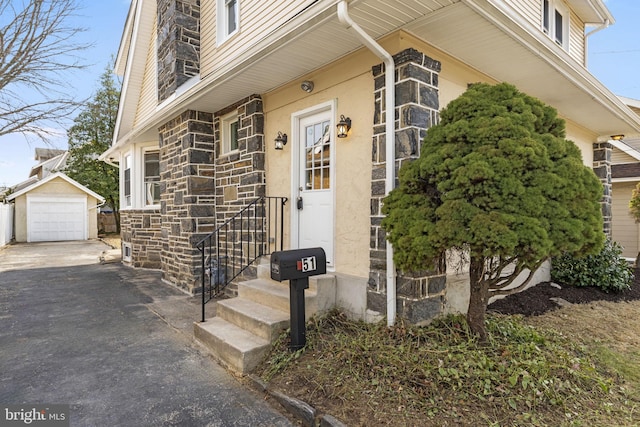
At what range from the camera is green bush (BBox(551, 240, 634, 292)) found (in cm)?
607

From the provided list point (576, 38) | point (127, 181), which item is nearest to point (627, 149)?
point (576, 38)

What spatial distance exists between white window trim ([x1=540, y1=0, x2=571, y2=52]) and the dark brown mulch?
4.62 m

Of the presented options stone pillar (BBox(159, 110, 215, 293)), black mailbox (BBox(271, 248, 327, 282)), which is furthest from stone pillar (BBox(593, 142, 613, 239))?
stone pillar (BBox(159, 110, 215, 293))

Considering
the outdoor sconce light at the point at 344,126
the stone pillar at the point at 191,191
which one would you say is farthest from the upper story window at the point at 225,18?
the outdoor sconce light at the point at 344,126

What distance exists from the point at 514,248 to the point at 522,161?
0.66m

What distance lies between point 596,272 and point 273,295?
5.67 meters

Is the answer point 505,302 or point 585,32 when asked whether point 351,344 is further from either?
point 585,32

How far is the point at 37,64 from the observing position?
1057cm

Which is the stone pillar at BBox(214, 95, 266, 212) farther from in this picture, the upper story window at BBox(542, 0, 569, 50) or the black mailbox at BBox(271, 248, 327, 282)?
the upper story window at BBox(542, 0, 569, 50)

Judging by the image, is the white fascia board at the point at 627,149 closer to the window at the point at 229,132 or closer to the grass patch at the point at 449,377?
the grass patch at the point at 449,377

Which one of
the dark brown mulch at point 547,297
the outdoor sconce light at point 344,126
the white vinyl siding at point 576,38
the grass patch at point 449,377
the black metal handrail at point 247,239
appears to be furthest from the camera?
the white vinyl siding at point 576,38

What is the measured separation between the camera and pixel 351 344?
10.8 ft

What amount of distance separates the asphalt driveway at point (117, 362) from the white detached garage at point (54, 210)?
12891mm

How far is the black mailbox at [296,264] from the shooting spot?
3271 millimetres
